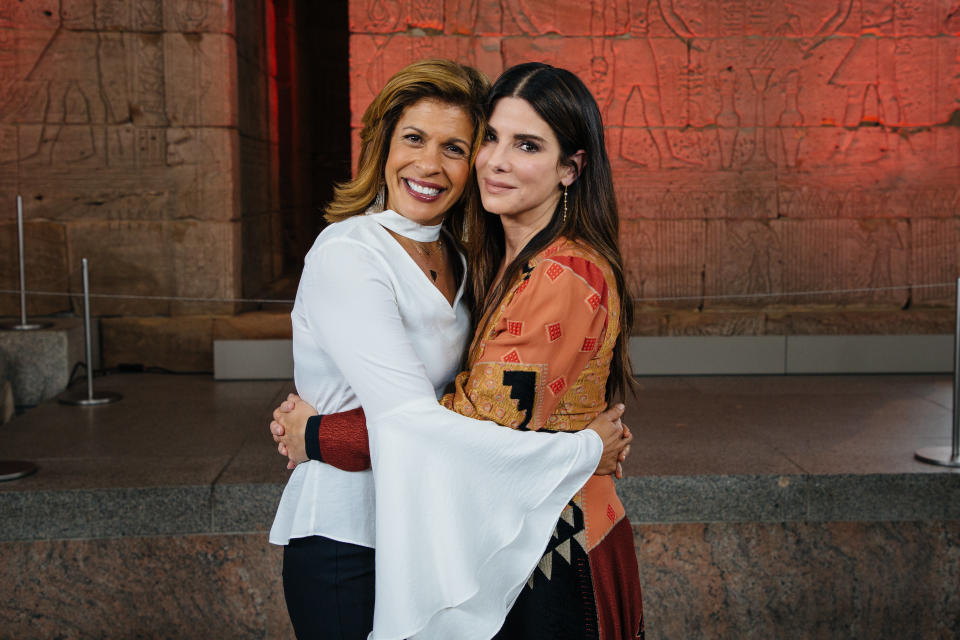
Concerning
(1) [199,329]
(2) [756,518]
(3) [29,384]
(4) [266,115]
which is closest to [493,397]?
(2) [756,518]

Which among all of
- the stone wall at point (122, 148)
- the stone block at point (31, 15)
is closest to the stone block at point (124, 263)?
the stone wall at point (122, 148)

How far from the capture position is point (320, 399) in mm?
2277

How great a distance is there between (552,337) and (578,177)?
460 mm

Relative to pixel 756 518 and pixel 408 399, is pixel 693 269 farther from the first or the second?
pixel 408 399

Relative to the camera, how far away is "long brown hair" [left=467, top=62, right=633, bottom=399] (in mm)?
2176

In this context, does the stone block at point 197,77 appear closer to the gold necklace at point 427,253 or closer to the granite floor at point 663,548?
the granite floor at point 663,548

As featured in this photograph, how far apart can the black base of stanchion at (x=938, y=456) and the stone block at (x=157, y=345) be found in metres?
5.17

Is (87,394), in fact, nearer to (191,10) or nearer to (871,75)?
(191,10)

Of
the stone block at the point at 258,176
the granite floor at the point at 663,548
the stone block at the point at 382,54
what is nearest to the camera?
the granite floor at the point at 663,548

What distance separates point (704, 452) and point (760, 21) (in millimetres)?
4012

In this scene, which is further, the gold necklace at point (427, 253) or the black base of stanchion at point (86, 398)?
the black base of stanchion at point (86, 398)

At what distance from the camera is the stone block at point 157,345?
743 centimetres

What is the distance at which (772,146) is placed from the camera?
290 inches

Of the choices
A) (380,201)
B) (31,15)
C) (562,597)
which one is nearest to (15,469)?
(380,201)
